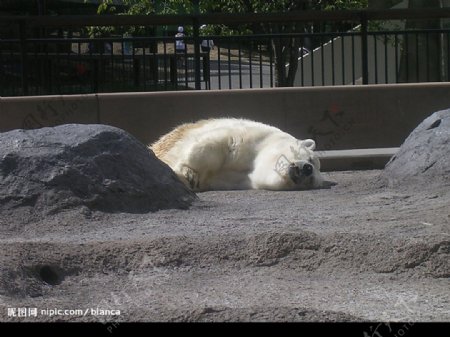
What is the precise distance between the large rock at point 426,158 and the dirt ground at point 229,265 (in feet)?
3.06

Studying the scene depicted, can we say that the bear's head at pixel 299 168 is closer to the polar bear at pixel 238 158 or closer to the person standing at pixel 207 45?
the polar bear at pixel 238 158

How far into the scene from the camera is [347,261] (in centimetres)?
619

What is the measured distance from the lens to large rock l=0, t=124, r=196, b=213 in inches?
297

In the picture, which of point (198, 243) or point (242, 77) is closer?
point (198, 243)

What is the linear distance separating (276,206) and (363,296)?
280 centimetres

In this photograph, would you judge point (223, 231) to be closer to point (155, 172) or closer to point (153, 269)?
point (153, 269)

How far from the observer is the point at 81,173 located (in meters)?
7.70

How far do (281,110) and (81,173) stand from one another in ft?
14.9

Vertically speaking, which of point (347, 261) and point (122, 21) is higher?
point (122, 21)

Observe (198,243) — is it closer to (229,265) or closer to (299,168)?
(229,265)

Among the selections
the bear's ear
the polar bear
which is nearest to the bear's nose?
the polar bear

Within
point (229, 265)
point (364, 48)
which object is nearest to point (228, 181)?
point (364, 48)
